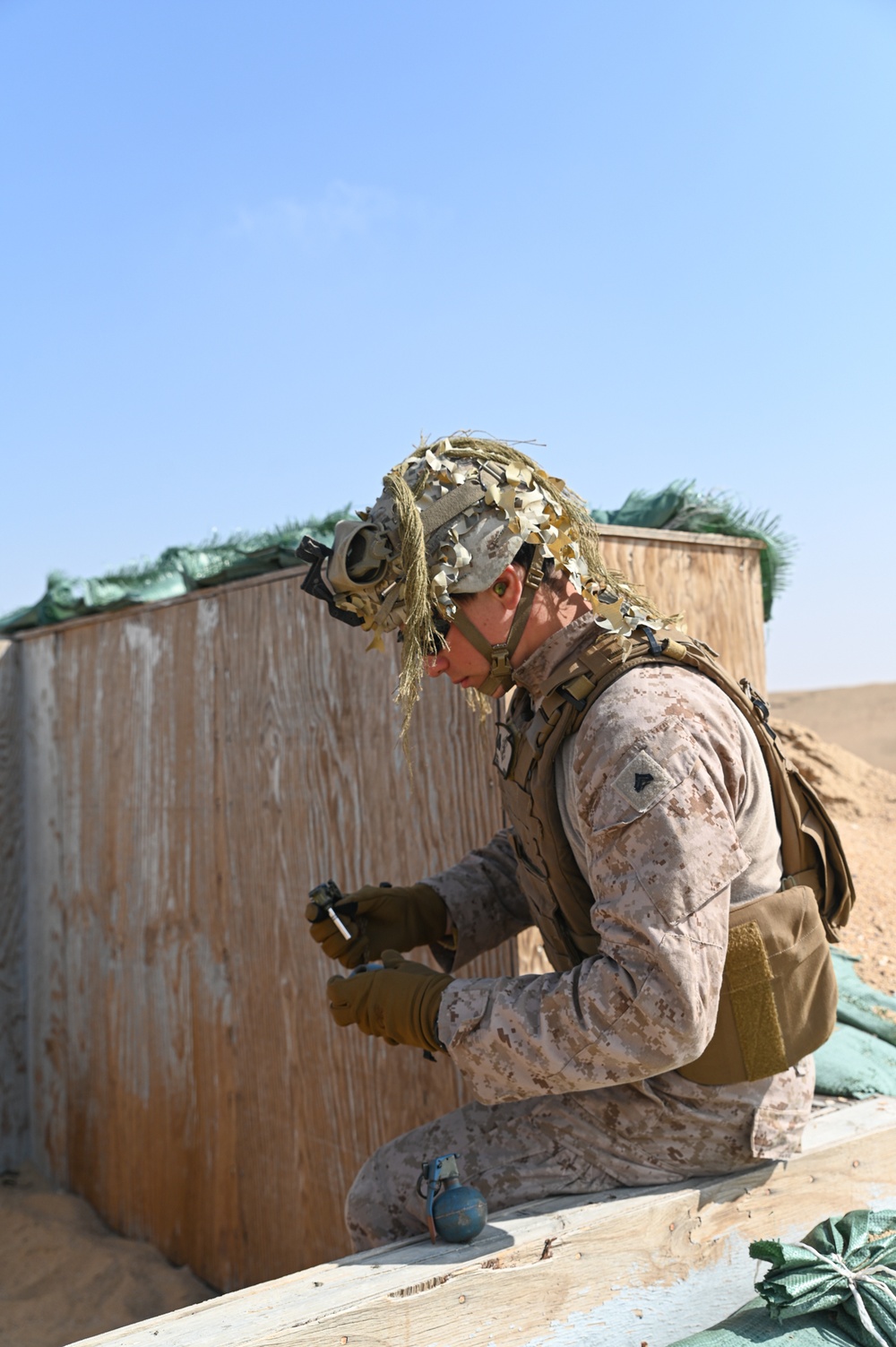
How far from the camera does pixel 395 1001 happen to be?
2.01m

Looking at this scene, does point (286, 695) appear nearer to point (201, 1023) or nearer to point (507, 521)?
point (201, 1023)

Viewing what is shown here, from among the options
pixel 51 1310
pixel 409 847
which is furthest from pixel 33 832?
pixel 409 847

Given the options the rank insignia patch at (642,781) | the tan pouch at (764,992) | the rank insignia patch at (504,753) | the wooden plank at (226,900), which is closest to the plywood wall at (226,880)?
the wooden plank at (226,900)

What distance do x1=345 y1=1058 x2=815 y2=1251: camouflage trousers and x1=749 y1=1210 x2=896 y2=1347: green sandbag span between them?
Answer: 0.18m

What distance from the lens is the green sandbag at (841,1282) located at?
74.5 inches

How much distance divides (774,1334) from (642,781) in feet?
3.25

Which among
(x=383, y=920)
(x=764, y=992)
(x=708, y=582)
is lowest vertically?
(x=764, y=992)

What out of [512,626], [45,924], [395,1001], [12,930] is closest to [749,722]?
[512,626]

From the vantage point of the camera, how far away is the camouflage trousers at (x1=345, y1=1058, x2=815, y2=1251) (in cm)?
209

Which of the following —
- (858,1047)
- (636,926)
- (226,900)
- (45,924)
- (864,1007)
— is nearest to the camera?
(636,926)

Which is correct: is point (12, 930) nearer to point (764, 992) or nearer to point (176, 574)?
point (176, 574)

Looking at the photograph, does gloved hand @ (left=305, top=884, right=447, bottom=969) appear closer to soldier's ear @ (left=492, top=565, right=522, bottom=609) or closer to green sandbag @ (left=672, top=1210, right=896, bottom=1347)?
soldier's ear @ (left=492, top=565, right=522, bottom=609)

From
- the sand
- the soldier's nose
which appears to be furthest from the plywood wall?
the soldier's nose

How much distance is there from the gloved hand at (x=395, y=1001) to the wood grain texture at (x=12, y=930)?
11.5 ft
